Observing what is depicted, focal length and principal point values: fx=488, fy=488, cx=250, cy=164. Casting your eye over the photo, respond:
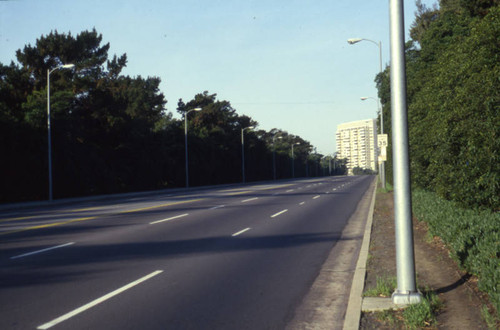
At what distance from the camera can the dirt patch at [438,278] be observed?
548 cm

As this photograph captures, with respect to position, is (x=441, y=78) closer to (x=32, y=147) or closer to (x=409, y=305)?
(x=409, y=305)

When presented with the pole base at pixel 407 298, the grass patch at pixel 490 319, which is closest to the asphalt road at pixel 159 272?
the pole base at pixel 407 298

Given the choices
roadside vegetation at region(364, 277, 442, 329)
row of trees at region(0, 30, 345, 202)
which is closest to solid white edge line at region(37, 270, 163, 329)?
roadside vegetation at region(364, 277, 442, 329)

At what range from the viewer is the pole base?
593cm

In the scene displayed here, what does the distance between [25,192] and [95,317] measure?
2828 cm

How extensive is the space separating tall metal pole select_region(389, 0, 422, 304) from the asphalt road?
152 cm

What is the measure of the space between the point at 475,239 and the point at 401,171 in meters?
1.84

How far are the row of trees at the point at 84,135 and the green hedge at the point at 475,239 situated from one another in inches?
1061

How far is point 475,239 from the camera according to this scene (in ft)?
22.9

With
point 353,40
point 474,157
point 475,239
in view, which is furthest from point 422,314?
point 353,40

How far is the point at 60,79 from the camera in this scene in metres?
41.4

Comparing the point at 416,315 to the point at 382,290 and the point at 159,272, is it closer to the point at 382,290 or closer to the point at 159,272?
the point at 382,290

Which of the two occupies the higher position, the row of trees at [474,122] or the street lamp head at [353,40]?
the street lamp head at [353,40]

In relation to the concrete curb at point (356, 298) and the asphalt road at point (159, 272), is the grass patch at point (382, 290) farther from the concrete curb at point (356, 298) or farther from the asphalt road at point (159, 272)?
the asphalt road at point (159, 272)
